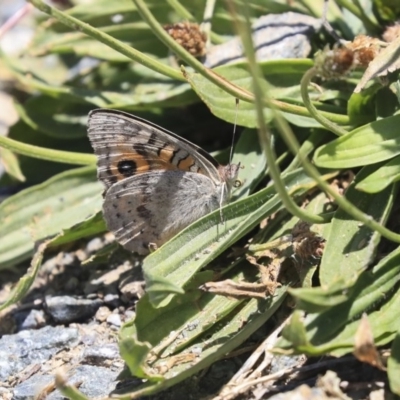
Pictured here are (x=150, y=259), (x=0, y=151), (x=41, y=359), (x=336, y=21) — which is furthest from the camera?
(x=0, y=151)

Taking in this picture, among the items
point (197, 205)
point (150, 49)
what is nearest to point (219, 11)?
point (150, 49)

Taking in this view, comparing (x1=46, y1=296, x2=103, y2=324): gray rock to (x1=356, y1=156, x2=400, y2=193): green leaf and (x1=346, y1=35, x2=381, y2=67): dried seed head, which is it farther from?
(x1=346, y1=35, x2=381, y2=67): dried seed head

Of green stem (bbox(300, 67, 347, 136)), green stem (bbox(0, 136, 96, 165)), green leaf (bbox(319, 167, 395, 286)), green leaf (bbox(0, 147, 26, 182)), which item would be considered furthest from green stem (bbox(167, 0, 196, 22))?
green leaf (bbox(319, 167, 395, 286))

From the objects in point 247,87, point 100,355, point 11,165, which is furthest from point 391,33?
point 11,165

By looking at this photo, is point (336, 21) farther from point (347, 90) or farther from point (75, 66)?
point (75, 66)

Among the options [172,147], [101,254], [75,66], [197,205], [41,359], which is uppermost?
[75,66]

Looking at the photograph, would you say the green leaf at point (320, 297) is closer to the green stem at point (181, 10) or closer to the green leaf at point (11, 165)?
the green stem at point (181, 10)

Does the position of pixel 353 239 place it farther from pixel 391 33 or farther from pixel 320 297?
pixel 391 33
